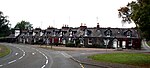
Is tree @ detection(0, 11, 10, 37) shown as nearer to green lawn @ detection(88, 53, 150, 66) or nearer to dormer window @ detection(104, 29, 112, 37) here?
dormer window @ detection(104, 29, 112, 37)

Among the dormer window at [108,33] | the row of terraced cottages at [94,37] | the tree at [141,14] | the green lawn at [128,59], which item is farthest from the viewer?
the dormer window at [108,33]

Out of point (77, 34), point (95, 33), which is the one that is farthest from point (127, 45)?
point (77, 34)

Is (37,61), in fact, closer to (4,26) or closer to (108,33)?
(108,33)

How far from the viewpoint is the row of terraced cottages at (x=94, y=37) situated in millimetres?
75500

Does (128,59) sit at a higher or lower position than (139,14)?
lower

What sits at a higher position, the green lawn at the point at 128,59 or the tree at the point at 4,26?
the tree at the point at 4,26

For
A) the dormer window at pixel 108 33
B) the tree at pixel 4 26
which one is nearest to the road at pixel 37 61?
the dormer window at pixel 108 33

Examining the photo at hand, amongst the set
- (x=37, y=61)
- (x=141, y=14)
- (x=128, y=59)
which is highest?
(x=141, y=14)

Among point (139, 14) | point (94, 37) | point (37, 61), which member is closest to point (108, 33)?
point (94, 37)

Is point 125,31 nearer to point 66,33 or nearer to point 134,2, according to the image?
point 66,33

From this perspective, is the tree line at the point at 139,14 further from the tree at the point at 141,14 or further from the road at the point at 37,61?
the road at the point at 37,61

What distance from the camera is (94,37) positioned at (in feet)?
259

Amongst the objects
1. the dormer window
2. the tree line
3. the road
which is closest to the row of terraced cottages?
the dormer window

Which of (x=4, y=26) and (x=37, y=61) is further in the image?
(x=4, y=26)
